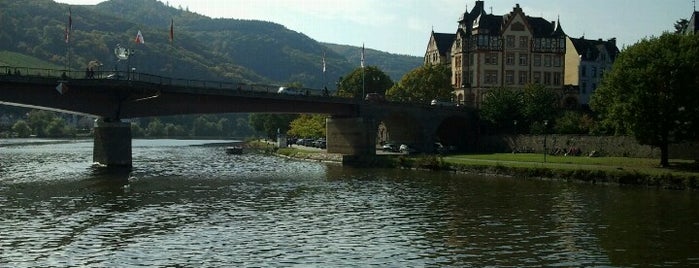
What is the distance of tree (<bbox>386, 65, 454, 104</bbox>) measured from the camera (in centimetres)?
15425

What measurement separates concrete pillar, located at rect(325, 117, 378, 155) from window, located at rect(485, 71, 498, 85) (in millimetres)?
38699

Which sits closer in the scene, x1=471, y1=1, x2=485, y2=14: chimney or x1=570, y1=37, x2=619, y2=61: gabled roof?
x1=471, y1=1, x2=485, y2=14: chimney

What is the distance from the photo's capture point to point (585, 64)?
16762cm

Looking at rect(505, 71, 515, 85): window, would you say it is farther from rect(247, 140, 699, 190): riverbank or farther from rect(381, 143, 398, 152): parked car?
rect(247, 140, 699, 190): riverbank

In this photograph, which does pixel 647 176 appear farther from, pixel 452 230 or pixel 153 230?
pixel 153 230

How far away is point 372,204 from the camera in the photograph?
2351 inches

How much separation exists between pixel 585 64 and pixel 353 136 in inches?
2743

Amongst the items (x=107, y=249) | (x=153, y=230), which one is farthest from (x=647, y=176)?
(x=107, y=249)

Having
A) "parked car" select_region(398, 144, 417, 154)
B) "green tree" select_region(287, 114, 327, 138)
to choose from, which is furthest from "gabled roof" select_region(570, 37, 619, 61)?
"parked car" select_region(398, 144, 417, 154)

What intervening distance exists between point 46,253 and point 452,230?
73.3ft

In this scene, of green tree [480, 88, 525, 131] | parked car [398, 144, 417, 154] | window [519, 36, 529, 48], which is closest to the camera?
parked car [398, 144, 417, 154]

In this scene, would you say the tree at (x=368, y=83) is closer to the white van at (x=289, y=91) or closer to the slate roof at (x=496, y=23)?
the slate roof at (x=496, y=23)

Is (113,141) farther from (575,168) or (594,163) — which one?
(594,163)

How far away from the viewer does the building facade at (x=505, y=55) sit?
152m
